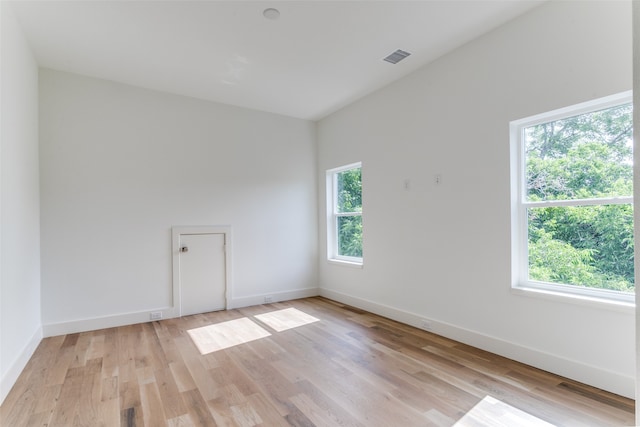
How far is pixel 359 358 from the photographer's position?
2.78 metres

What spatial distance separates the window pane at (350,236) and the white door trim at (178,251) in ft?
5.46

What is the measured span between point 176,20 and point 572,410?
395 cm

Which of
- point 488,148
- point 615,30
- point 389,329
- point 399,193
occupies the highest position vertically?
point 615,30

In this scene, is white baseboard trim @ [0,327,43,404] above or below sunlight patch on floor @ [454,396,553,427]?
above

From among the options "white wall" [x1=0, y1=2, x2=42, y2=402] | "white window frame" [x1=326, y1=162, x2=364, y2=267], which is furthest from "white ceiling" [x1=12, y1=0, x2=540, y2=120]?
"white window frame" [x1=326, y1=162, x2=364, y2=267]

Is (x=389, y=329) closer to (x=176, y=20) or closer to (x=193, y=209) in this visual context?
(x=193, y=209)

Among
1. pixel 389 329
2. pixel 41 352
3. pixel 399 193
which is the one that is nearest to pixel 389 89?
pixel 399 193

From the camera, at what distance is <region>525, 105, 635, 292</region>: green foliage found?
2.21 m

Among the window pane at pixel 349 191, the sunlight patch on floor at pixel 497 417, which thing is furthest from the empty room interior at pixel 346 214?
the window pane at pixel 349 191

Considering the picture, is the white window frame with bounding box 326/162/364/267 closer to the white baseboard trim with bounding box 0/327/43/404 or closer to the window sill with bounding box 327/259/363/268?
the window sill with bounding box 327/259/363/268

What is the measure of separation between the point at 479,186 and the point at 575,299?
1124mm

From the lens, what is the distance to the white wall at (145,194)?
3.47 metres

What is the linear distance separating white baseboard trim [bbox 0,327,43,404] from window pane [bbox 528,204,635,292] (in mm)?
3991

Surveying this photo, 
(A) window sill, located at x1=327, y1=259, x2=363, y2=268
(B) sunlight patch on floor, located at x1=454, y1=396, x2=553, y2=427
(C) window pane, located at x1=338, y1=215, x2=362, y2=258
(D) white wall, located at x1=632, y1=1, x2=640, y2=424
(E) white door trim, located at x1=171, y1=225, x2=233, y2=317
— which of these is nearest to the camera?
(D) white wall, located at x1=632, y1=1, x2=640, y2=424
